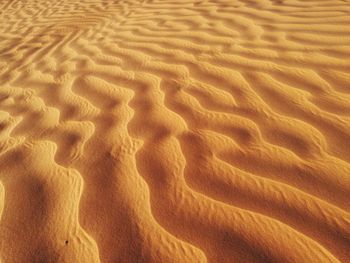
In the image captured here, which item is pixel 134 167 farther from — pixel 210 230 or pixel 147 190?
pixel 210 230

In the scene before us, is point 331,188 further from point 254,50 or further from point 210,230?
point 254,50

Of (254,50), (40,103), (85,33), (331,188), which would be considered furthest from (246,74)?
(85,33)

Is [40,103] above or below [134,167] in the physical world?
below

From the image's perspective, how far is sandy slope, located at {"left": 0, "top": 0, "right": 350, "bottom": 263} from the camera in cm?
124

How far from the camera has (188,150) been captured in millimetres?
1690

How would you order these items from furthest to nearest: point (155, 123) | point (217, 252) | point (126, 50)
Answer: point (126, 50), point (155, 123), point (217, 252)

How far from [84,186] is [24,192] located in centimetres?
32

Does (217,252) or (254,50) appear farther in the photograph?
(254,50)

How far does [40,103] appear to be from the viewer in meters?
2.49

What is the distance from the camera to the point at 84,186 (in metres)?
1.55

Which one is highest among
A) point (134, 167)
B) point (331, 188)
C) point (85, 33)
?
point (331, 188)

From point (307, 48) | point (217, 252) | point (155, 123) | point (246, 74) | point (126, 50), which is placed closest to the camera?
point (217, 252)

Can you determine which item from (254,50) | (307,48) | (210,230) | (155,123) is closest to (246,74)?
(254,50)

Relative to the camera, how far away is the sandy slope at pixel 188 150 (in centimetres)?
124
